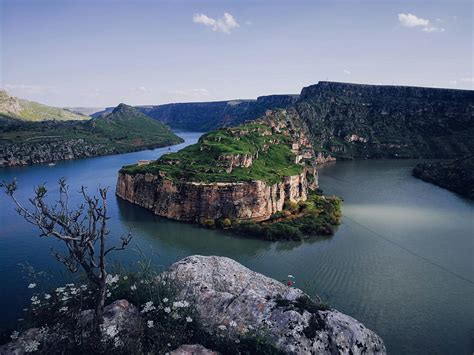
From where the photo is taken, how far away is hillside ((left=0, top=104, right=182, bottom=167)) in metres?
123

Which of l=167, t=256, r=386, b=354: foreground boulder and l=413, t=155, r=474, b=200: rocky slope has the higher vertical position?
l=167, t=256, r=386, b=354: foreground boulder

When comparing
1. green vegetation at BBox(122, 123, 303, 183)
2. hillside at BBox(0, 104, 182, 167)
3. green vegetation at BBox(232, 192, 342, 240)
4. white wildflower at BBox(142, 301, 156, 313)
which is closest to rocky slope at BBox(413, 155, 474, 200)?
green vegetation at BBox(232, 192, 342, 240)

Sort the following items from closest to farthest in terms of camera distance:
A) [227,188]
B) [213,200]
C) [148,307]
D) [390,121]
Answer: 1. [148,307]
2. [213,200]
3. [227,188]
4. [390,121]

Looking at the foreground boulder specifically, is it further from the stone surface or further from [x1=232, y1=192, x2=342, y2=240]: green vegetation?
[x1=232, y1=192, x2=342, y2=240]: green vegetation

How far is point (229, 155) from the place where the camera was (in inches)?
2596

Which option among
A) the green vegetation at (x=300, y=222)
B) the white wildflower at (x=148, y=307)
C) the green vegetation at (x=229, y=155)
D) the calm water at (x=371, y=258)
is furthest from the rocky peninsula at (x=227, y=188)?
the white wildflower at (x=148, y=307)

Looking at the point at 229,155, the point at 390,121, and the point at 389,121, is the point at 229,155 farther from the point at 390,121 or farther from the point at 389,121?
the point at 390,121

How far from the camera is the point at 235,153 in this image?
2645 inches

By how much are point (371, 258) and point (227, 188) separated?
2426 cm

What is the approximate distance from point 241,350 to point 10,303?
984 inches

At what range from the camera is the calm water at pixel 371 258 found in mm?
29891

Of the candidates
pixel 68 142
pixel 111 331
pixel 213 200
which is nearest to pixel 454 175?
pixel 213 200

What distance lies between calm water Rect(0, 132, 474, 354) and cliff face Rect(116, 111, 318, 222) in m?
3.43

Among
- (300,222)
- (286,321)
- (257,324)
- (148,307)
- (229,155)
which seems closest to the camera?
(148,307)
